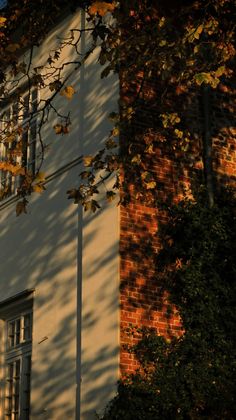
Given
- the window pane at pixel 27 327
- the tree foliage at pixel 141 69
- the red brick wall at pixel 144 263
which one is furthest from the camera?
the window pane at pixel 27 327

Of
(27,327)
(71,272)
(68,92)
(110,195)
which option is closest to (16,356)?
(27,327)

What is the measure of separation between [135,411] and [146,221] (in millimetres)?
2753

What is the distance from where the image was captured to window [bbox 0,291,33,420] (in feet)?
46.2

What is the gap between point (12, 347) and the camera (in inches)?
579

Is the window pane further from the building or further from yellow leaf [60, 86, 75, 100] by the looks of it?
yellow leaf [60, 86, 75, 100]

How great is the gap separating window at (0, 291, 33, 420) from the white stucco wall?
0.28m

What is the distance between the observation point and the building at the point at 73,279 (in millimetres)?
12305

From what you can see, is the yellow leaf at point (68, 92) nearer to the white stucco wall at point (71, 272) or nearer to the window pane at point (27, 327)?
the white stucco wall at point (71, 272)

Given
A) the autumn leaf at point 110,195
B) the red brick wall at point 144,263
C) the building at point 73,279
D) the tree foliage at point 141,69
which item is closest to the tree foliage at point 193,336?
the red brick wall at point 144,263

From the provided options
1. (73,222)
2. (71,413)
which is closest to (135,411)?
(71,413)

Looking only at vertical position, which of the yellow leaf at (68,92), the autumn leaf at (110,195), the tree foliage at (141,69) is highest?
the tree foliage at (141,69)

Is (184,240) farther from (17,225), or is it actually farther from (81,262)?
(17,225)

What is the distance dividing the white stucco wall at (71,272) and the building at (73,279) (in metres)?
0.02

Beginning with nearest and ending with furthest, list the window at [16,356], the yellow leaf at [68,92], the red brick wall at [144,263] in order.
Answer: the yellow leaf at [68,92]
the red brick wall at [144,263]
the window at [16,356]
